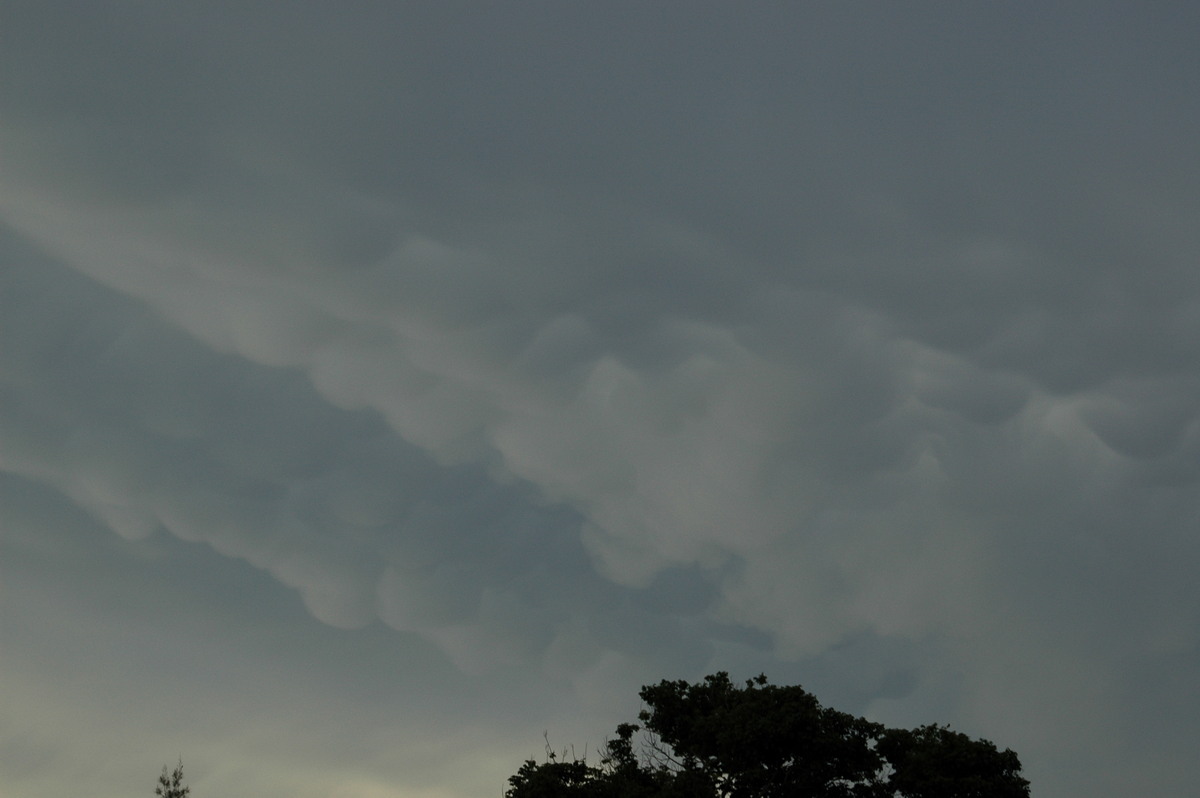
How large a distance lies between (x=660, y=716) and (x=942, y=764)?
12431mm

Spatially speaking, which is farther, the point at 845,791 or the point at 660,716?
the point at 660,716

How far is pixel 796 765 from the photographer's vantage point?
137 ft

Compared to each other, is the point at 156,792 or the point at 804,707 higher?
the point at 156,792

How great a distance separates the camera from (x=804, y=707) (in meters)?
41.7

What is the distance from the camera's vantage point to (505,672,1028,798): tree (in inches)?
1580

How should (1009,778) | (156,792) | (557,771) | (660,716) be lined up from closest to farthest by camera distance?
(1009,778), (557,771), (660,716), (156,792)

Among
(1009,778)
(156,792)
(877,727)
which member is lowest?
(1009,778)

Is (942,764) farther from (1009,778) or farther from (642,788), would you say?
(642,788)

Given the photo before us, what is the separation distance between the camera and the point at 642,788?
1626 inches

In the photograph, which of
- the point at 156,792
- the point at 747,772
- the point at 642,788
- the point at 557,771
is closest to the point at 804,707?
the point at 747,772

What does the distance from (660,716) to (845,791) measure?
8.76m

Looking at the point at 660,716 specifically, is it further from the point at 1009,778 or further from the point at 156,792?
the point at 156,792

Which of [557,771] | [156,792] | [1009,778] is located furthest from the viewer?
[156,792]

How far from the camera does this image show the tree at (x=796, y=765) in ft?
132
